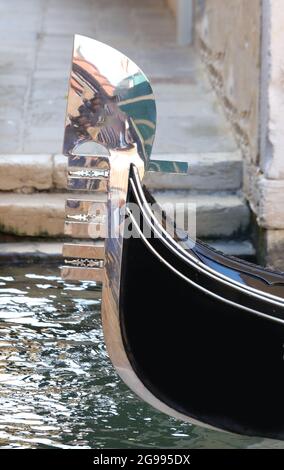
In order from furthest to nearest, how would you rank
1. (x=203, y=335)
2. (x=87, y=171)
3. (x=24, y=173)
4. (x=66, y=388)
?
(x=24, y=173) < (x=66, y=388) < (x=203, y=335) < (x=87, y=171)

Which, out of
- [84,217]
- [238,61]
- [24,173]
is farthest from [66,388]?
[238,61]

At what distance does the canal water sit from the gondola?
0.88ft

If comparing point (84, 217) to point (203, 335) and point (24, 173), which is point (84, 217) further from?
point (24, 173)

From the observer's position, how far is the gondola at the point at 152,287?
2.89 meters

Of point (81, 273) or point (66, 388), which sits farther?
point (66, 388)

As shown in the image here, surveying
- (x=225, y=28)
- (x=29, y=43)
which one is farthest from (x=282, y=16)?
(x=29, y=43)

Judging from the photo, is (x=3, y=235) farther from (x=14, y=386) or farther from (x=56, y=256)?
(x=14, y=386)

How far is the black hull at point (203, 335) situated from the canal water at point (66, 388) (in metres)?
0.24

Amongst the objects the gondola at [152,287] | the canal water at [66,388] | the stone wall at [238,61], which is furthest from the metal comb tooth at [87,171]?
the stone wall at [238,61]

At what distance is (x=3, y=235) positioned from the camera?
5.12 meters

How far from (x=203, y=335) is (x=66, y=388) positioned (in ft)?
2.66

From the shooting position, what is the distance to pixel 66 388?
371 centimetres

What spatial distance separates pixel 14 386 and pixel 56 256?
4.39ft

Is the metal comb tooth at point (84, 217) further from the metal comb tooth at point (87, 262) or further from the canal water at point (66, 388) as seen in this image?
the canal water at point (66, 388)
